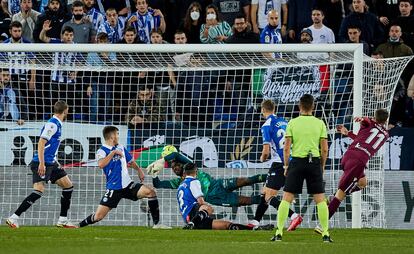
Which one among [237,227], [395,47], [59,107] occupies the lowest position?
[237,227]

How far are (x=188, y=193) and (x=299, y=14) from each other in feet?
23.0

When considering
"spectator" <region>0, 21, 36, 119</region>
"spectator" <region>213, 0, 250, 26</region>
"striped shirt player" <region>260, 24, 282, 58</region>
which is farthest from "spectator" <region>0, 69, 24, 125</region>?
"striped shirt player" <region>260, 24, 282, 58</region>

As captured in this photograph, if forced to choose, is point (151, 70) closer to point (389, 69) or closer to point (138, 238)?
point (389, 69)

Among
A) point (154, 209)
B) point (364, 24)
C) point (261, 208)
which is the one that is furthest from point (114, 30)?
point (261, 208)

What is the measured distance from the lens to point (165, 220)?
72.8ft

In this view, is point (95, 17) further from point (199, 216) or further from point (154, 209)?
point (199, 216)

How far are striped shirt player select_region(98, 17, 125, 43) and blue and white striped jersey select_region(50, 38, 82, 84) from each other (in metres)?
2.38

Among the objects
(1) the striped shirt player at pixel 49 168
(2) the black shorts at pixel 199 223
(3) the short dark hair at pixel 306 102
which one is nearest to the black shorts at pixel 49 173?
(1) the striped shirt player at pixel 49 168

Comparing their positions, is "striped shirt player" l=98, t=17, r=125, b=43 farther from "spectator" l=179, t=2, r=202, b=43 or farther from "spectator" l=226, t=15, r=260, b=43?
"spectator" l=226, t=15, r=260, b=43

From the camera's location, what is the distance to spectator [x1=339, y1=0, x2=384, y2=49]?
24688mm

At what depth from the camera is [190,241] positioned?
16078mm

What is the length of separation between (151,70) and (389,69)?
426cm

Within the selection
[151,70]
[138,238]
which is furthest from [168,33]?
[138,238]

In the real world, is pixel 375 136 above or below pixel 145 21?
below
